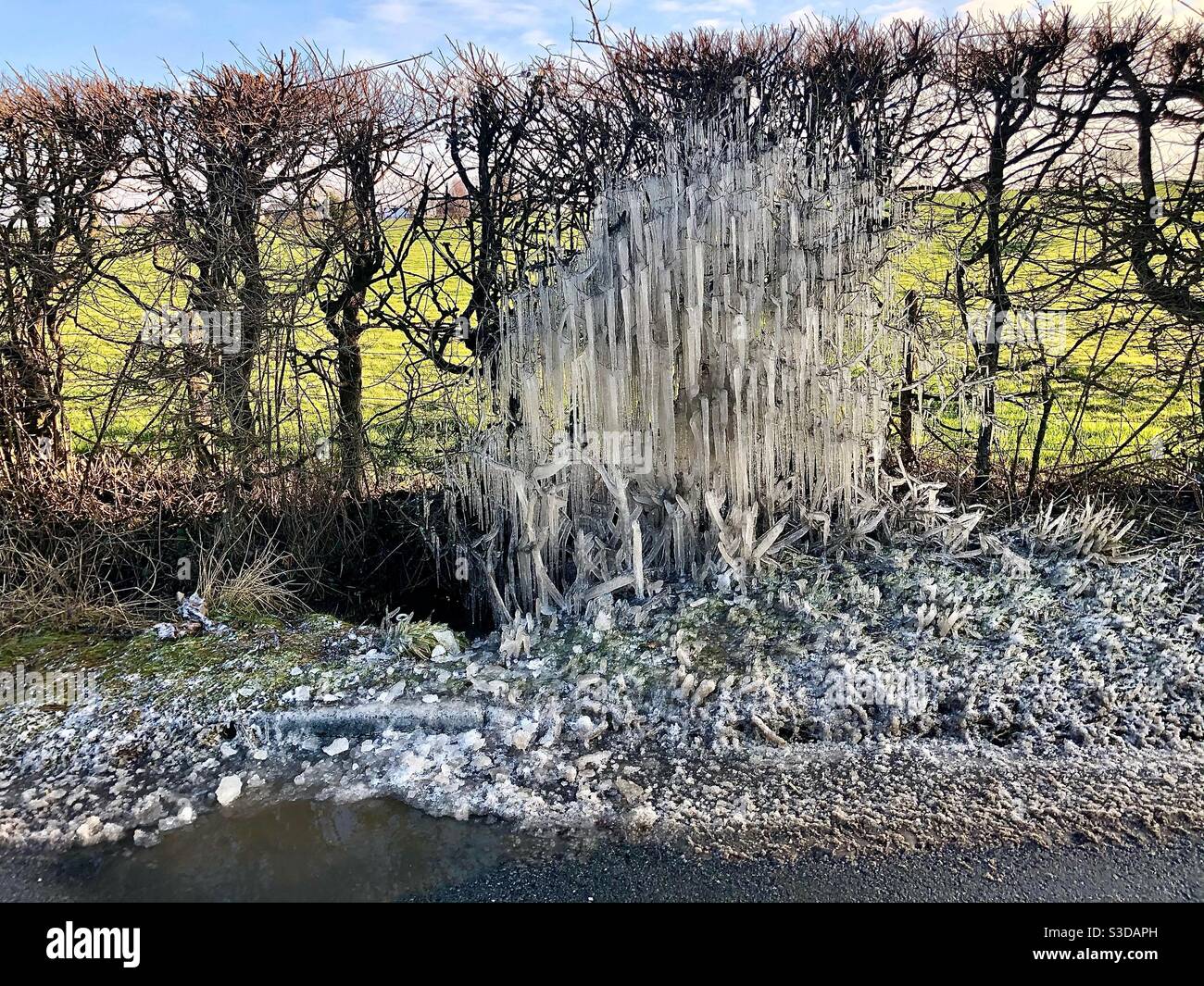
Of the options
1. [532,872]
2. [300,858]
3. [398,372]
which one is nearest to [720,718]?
[532,872]

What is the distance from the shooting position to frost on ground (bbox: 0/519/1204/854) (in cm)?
301

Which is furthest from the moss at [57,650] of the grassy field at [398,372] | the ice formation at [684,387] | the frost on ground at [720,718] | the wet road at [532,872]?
the ice formation at [684,387]

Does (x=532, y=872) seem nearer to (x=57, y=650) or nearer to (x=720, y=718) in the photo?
(x=720, y=718)

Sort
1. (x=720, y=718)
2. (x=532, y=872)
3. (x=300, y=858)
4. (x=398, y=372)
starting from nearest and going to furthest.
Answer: (x=532, y=872) < (x=300, y=858) < (x=720, y=718) < (x=398, y=372)

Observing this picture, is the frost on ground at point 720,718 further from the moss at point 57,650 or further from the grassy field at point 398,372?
the grassy field at point 398,372

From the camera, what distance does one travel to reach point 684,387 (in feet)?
14.5

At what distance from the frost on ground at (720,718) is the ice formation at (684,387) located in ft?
1.17

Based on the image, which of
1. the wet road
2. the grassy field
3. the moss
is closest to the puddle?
the wet road

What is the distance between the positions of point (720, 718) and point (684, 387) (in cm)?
169

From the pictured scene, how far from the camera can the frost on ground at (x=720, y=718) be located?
3.01 meters

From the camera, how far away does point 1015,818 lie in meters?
2.92
